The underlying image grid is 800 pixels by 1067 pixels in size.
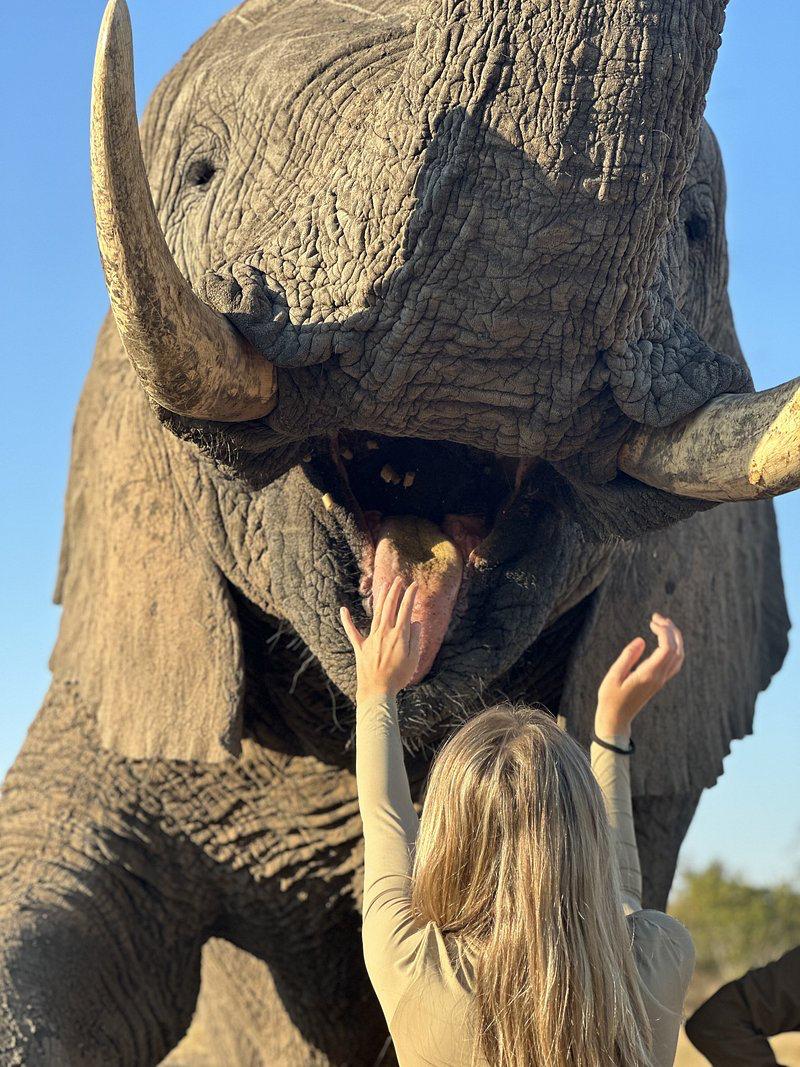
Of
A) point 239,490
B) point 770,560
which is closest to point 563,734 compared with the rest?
point 239,490

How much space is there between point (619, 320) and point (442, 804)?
0.78m

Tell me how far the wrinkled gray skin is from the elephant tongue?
0.25ft

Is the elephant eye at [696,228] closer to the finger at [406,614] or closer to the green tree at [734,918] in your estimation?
the finger at [406,614]

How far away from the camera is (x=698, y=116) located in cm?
232

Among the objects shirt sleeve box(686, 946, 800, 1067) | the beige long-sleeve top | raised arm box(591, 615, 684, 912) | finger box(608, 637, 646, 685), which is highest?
finger box(608, 637, 646, 685)

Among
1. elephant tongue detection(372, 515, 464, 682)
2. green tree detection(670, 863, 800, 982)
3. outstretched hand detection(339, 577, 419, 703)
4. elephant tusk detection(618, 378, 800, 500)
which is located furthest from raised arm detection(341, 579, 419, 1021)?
green tree detection(670, 863, 800, 982)

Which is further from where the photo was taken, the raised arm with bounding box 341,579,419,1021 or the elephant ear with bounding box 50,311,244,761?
the elephant ear with bounding box 50,311,244,761

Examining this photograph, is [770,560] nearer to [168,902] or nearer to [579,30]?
[168,902]

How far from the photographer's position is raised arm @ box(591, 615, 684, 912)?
2393 millimetres

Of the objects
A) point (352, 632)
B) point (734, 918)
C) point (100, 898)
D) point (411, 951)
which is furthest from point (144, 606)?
point (734, 918)

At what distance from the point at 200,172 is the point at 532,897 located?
1.68 meters

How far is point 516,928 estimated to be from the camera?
1.79 meters

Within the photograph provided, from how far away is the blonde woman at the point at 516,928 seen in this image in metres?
1.77

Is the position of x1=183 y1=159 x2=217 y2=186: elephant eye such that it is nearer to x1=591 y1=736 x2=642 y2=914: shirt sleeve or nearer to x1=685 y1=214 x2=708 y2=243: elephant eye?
x1=685 y1=214 x2=708 y2=243: elephant eye
